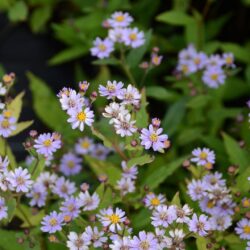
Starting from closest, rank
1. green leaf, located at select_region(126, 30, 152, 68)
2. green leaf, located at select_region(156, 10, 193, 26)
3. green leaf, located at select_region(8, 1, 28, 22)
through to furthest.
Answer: green leaf, located at select_region(126, 30, 152, 68), green leaf, located at select_region(156, 10, 193, 26), green leaf, located at select_region(8, 1, 28, 22)

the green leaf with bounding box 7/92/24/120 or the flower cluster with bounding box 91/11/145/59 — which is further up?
the flower cluster with bounding box 91/11/145/59

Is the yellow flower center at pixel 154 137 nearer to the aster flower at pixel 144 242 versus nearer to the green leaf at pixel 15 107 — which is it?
the aster flower at pixel 144 242

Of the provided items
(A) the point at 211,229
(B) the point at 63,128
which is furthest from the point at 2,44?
(A) the point at 211,229

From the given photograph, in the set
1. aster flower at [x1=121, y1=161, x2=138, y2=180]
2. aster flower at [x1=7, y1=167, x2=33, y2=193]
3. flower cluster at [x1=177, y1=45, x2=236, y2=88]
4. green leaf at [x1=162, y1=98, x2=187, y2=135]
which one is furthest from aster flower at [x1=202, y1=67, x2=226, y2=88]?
aster flower at [x1=7, y1=167, x2=33, y2=193]

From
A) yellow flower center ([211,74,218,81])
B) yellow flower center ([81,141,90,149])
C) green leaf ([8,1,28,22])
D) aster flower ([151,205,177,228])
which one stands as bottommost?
aster flower ([151,205,177,228])

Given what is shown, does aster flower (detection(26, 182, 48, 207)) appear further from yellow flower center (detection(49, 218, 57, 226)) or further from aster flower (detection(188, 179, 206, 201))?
aster flower (detection(188, 179, 206, 201))

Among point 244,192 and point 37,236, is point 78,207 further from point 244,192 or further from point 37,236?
point 244,192
